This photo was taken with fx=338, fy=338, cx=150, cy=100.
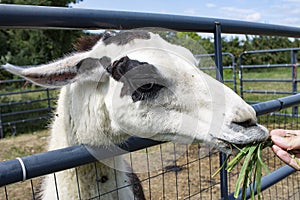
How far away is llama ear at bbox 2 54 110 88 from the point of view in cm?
151

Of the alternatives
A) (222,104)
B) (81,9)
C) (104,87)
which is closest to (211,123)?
(222,104)

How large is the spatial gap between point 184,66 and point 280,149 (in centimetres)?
60

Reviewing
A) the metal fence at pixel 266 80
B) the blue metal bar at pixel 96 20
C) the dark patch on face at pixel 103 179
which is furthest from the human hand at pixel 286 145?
the metal fence at pixel 266 80

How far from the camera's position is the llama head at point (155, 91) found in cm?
142

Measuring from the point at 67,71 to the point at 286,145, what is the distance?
1.08m

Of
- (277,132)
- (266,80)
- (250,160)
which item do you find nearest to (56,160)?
(250,160)

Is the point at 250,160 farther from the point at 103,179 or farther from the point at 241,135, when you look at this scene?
the point at 103,179

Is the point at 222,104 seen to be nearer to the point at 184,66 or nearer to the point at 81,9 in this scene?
the point at 184,66

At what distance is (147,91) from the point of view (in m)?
1.55

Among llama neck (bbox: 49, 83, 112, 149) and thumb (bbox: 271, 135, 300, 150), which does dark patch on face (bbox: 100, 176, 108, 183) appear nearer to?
llama neck (bbox: 49, 83, 112, 149)

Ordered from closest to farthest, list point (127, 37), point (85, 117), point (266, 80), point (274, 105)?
point (127, 37)
point (85, 117)
point (274, 105)
point (266, 80)

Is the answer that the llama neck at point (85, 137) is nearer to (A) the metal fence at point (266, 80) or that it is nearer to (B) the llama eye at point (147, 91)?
(B) the llama eye at point (147, 91)

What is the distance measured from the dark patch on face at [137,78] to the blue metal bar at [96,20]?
6.9 inches

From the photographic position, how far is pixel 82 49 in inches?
70.7
